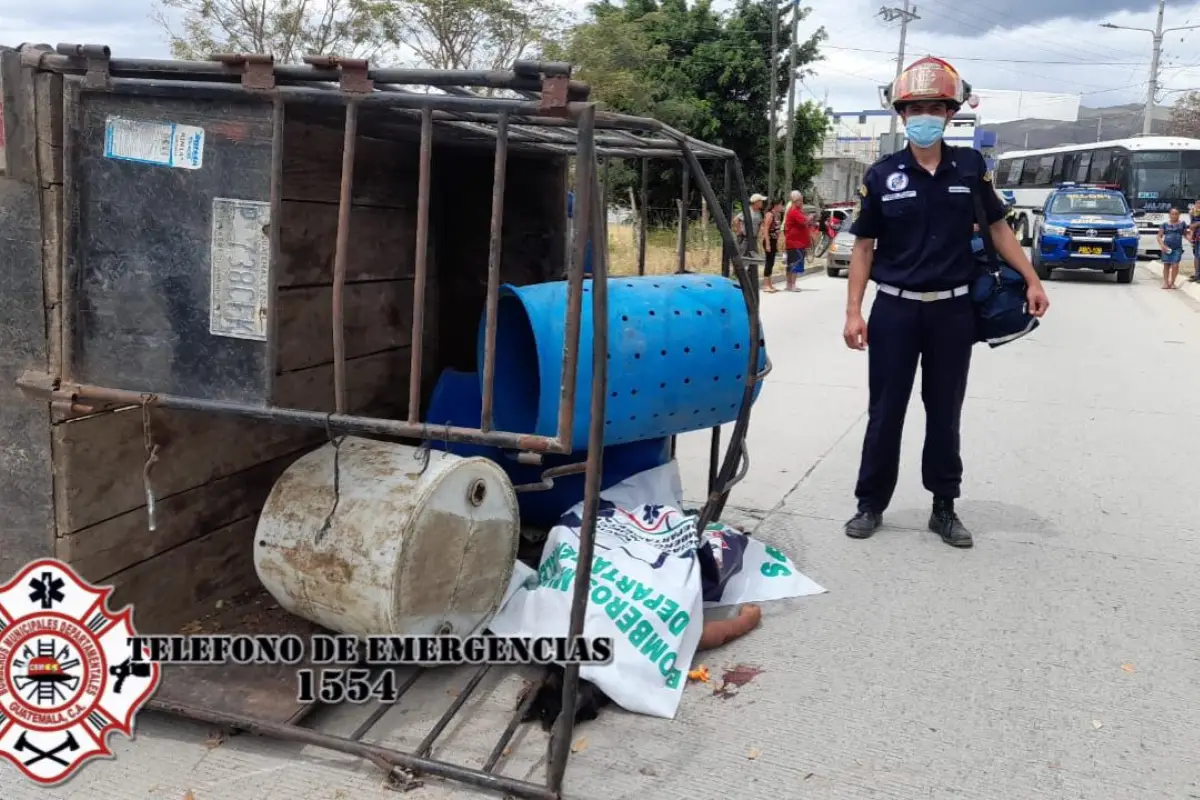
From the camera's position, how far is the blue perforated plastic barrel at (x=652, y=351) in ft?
9.95

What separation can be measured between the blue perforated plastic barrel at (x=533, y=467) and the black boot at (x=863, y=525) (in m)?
0.99

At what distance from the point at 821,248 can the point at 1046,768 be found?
73.0 ft

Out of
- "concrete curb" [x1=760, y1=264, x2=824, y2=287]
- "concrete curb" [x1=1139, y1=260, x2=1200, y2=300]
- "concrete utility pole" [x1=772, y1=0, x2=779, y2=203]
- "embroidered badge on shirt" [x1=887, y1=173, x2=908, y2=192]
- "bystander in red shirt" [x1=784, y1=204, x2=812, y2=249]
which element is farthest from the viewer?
"concrete utility pole" [x1=772, y1=0, x2=779, y2=203]

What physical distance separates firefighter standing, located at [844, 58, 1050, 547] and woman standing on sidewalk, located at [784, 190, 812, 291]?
11624 mm

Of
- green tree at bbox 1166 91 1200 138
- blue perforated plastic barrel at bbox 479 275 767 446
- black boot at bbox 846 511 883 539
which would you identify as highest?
green tree at bbox 1166 91 1200 138

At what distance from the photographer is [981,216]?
3910mm

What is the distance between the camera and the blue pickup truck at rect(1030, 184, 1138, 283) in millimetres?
17656

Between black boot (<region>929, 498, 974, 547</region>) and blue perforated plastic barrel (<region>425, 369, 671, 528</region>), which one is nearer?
blue perforated plastic barrel (<region>425, 369, 671, 528</region>)

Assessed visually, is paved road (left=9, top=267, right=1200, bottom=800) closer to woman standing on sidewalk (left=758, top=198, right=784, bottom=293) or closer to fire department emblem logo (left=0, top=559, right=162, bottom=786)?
A: fire department emblem logo (left=0, top=559, right=162, bottom=786)

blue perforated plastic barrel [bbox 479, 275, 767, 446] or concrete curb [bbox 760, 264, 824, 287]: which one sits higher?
blue perforated plastic barrel [bbox 479, 275, 767, 446]

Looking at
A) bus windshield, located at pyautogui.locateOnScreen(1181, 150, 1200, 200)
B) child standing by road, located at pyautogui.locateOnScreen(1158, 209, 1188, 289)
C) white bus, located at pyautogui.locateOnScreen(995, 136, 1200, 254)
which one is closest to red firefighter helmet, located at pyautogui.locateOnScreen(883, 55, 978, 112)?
child standing by road, located at pyautogui.locateOnScreen(1158, 209, 1188, 289)

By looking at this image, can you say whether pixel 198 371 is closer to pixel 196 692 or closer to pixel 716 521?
pixel 196 692

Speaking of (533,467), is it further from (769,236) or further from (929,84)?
(769,236)

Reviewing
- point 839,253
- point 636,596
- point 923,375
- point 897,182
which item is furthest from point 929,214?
point 839,253
